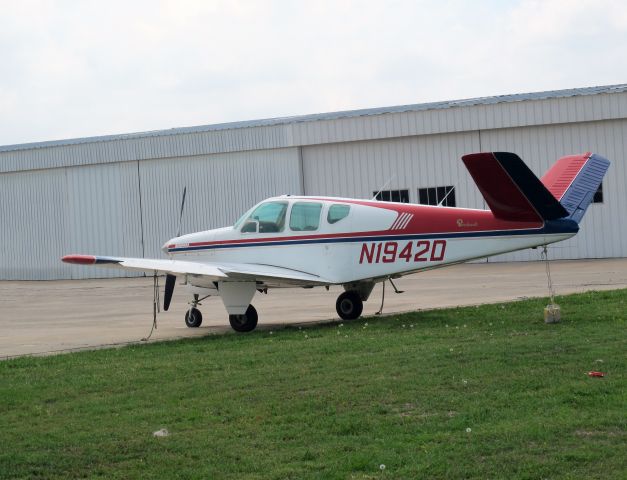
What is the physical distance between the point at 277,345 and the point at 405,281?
53.8 feet

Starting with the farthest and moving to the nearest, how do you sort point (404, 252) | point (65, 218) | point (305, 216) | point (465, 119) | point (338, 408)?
1. point (65, 218)
2. point (465, 119)
3. point (305, 216)
4. point (404, 252)
5. point (338, 408)

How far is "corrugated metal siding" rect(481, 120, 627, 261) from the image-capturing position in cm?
3538

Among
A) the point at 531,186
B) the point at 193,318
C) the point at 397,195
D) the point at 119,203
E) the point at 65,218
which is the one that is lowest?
the point at 193,318

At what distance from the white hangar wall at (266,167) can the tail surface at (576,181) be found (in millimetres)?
19868

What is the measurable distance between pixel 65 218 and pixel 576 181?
109 feet

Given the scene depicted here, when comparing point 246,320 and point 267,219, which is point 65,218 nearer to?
point 267,219

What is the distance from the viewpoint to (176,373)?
1228cm

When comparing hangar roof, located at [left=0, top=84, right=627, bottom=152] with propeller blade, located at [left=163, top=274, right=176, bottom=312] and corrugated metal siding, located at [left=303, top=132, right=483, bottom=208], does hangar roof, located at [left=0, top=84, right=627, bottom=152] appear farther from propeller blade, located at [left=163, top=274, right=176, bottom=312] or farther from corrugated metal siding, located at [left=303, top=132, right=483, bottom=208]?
propeller blade, located at [left=163, top=274, right=176, bottom=312]

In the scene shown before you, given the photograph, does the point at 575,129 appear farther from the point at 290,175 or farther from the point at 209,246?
the point at 209,246

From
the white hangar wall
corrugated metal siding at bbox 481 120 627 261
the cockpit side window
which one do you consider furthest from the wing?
the white hangar wall

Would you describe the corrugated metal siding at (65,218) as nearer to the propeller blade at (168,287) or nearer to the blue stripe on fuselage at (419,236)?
the propeller blade at (168,287)

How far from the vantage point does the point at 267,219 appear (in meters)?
18.1

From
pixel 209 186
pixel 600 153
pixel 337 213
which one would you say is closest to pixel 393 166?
pixel 600 153

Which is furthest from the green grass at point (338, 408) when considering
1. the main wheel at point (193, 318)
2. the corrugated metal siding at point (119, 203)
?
the corrugated metal siding at point (119, 203)
